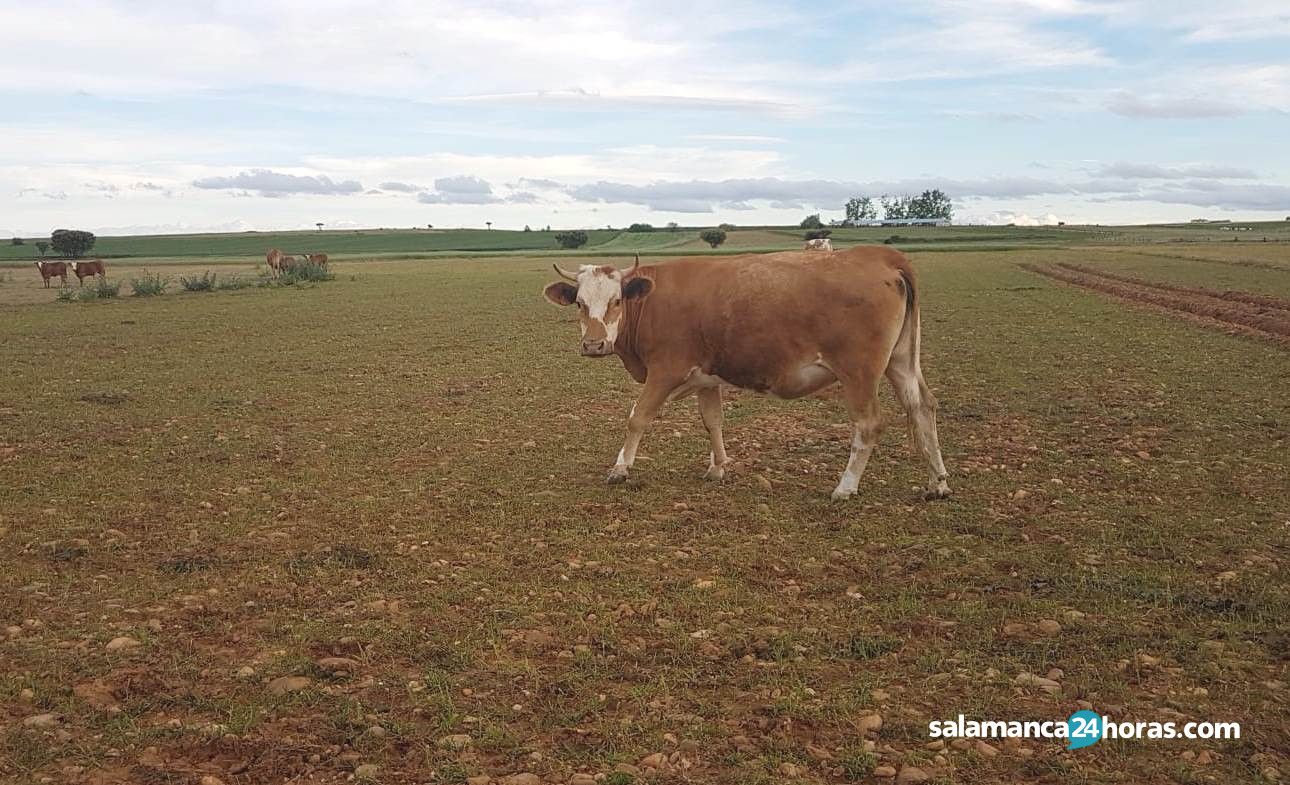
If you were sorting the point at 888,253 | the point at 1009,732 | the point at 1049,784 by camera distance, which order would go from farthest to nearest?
1. the point at 888,253
2. the point at 1009,732
3. the point at 1049,784

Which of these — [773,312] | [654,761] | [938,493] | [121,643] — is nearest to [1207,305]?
[938,493]

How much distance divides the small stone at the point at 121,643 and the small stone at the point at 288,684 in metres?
1.11

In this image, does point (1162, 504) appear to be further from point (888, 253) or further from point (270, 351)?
point (270, 351)

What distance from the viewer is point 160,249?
146 meters

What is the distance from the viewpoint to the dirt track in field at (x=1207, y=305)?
71.4 feet

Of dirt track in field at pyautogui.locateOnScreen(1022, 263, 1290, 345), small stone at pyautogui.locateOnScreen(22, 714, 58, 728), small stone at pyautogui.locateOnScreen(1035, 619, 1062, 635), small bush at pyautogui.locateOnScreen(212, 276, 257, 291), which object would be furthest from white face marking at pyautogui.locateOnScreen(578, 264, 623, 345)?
small bush at pyautogui.locateOnScreen(212, 276, 257, 291)

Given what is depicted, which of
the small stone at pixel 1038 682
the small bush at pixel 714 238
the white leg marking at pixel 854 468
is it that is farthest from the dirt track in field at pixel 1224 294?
the small bush at pixel 714 238

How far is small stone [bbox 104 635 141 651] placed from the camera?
5.49 meters

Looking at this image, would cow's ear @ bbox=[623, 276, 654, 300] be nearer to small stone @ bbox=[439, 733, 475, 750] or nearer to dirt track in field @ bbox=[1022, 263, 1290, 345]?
small stone @ bbox=[439, 733, 475, 750]

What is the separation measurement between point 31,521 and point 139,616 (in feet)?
9.59

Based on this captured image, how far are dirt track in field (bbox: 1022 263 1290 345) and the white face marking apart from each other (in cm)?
1627

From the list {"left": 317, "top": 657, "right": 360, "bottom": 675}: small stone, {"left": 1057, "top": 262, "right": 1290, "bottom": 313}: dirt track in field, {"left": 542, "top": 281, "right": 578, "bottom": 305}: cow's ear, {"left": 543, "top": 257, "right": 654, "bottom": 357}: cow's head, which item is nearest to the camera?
{"left": 317, "top": 657, "right": 360, "bottom": 675}: small stone

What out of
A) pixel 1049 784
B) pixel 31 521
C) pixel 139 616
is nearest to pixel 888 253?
pixel 1049 784

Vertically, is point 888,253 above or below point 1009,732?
above
